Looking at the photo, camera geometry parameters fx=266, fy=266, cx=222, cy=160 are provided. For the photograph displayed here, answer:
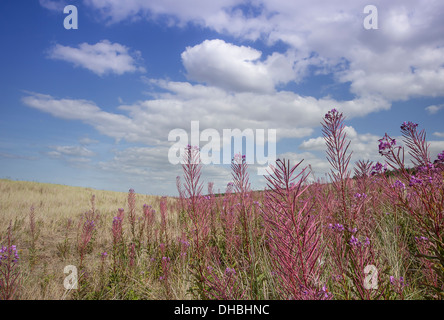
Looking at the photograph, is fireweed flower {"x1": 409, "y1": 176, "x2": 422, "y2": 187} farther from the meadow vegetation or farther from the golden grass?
the golden grass

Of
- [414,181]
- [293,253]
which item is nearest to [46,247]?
[293,253]

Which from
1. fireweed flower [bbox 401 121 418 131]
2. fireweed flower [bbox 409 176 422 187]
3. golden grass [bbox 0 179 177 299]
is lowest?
golden grass [bbox 0 179 177 299]

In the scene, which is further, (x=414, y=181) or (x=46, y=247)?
(x=46, y=247)

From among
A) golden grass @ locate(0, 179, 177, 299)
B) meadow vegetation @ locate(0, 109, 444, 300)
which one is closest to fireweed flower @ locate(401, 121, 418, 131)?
meadow vegetation @ locate(0, 109, 444, 300)

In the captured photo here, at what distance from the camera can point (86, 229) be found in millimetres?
3994

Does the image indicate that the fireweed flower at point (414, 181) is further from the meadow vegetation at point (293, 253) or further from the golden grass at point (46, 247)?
the golden grass at point (46, 247)

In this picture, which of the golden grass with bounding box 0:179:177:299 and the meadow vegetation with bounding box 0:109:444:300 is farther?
the golden grass with bounding box 0:179:177:299

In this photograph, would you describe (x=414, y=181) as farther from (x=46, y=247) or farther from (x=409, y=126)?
(x=46, y=247)

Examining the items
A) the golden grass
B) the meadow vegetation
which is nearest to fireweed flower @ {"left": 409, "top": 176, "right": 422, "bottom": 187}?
the meadow vegetation

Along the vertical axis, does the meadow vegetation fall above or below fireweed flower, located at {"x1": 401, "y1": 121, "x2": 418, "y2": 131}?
below

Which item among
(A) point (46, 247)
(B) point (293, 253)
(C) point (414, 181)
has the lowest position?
(A) point (46, 247)
